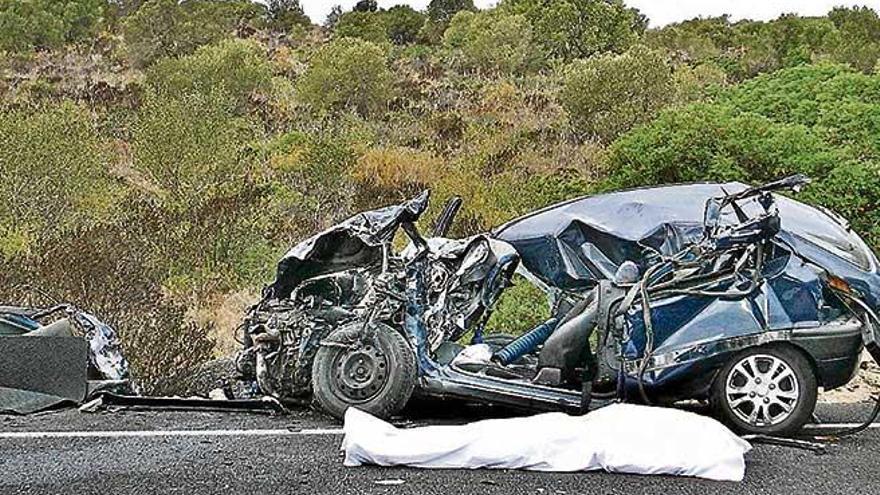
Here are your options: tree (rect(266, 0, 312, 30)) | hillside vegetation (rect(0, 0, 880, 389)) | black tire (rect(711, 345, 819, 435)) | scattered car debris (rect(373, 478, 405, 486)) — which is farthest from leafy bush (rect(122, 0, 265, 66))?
scattered car debris (rect(373, 478, 405, 486))

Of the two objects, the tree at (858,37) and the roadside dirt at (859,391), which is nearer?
the roadside dirt at (859,391)

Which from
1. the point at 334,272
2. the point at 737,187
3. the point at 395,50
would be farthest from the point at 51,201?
the point at 395,50

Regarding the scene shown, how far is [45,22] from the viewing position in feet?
154

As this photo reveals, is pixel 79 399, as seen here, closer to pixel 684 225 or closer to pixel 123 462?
pixel 123 462

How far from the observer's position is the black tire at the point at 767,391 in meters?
6.89

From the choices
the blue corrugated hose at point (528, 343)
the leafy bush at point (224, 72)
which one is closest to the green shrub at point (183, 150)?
the leafy bush at point (224, 72)

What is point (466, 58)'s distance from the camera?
138 ft

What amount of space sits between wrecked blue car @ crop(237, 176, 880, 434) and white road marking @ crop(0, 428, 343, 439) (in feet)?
0.92

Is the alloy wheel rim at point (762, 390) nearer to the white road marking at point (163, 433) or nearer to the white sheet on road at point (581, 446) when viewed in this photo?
the white sheet on road at point (581, 446)

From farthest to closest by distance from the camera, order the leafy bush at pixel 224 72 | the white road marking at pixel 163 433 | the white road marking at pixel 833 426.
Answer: the leafy bush at pixel 224 72
the white road marking at pixel 833 426
the white road marking at pixel 163 433

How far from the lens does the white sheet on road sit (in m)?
5.96

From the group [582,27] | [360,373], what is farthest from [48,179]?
[582,27]

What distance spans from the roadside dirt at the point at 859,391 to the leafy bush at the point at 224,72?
71.8 ft

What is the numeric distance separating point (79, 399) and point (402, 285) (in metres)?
2.50
